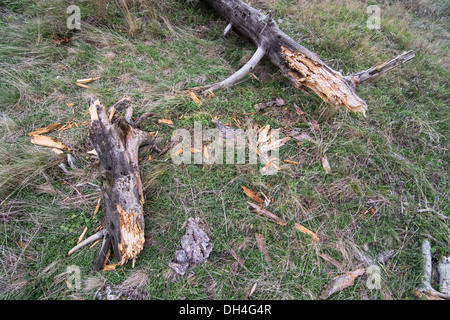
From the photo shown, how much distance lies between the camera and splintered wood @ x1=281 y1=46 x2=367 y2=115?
2.75 meters

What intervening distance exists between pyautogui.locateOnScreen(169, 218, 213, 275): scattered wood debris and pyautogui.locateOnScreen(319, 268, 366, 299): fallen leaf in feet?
3.56

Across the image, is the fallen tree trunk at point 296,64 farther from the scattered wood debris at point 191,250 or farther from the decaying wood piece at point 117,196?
the scattered wood debris at point 191,250

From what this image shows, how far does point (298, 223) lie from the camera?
7.55ft

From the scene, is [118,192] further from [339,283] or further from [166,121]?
[339,283]

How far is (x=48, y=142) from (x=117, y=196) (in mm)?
1296

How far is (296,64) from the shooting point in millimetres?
3002

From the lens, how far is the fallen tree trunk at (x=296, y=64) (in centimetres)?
279

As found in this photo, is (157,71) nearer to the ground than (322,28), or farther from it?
nearer to the ground

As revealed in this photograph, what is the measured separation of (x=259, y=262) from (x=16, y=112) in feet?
11.2

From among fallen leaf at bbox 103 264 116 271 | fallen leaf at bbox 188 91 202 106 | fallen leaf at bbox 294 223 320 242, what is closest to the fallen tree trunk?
fallen leaf at bbox 188 91 202 106

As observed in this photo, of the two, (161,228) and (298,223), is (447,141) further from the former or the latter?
(161,228)

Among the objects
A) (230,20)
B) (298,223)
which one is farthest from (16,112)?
(298,223)

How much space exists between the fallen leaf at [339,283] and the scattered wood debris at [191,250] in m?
1.09

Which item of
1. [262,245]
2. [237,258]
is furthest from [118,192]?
[262,245]
